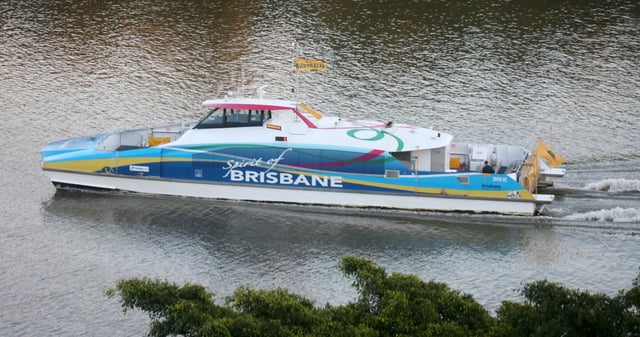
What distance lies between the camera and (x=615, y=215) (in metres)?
37.6

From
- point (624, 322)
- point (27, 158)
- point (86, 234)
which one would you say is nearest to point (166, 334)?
point (624, 322)

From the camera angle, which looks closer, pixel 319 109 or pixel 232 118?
pixel 232 118

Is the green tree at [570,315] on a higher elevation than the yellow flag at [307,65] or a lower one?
lower

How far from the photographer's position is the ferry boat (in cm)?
3959

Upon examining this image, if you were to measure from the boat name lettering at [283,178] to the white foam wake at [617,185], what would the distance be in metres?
9.99

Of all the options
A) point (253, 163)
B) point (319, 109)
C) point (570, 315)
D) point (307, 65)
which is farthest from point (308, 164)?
point (570, 315)

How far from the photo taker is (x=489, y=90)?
5200 centimetres

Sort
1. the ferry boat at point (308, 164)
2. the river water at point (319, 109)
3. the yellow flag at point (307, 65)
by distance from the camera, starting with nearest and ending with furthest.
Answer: the river water at point (319, 109), the ferry boat at point (308, 164), the yellow flag at point (307, 65)

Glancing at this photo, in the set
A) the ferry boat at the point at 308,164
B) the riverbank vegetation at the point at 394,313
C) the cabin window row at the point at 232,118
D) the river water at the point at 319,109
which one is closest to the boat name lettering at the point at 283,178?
the ferry boat at the point at 308,164

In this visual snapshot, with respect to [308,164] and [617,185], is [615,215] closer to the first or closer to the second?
[617,185]

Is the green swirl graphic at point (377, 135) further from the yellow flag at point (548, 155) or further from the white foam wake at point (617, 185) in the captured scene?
the white foam wake at point (617, 185)

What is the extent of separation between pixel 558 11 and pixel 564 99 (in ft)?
50.8

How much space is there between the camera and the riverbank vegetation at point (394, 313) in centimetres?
2469

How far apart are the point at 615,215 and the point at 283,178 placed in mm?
12714
